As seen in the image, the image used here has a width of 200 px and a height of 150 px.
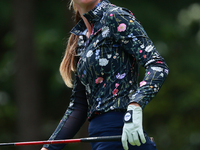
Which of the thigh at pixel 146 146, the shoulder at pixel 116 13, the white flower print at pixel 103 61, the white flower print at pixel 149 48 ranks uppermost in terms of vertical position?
the shoulder at pixel 116 13

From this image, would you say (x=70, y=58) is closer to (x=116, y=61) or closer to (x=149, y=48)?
(x=116, y=61)

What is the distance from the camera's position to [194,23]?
8211 mm

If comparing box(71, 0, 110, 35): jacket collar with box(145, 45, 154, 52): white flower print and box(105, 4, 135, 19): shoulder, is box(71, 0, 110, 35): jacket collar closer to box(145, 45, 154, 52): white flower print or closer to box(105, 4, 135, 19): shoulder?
box(105, 4, 135, 19): shoulder

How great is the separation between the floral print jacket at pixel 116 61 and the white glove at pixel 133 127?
2.5 inches

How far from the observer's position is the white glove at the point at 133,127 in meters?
1.91

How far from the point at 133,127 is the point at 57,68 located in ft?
17.2

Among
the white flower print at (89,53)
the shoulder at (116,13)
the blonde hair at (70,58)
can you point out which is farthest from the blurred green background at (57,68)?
the shoulder at (116,13)

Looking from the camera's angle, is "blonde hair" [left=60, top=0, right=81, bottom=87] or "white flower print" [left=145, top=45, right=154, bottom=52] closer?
"white flower print" [left=145, top=45, right=154, bottom=52]

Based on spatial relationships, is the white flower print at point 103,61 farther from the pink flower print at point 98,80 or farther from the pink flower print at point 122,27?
the pink flower print at point 122,27

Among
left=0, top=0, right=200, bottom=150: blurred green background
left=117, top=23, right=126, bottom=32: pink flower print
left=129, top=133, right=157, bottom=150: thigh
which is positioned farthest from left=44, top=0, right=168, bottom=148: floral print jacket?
left=0, top=0, right=200, bottom=150: blurred green background

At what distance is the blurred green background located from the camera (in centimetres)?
620

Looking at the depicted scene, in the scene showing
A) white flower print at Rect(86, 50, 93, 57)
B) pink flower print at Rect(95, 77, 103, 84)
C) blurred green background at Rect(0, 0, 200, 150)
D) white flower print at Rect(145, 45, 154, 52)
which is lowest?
blurred green background at Rect(0, 0, 200, 150)

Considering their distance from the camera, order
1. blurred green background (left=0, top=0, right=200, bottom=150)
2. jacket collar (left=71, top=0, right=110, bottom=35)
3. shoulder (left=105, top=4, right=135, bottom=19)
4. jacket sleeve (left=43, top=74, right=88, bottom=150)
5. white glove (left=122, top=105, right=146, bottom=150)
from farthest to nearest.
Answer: blurred green background (left=0, top=0, right=200, bottom=150)
jacket sleeve (left=43, top=74, right=88, bottom=150)
jacket collar (left=71, top=0, right=110, bottom=35)
shoulder (left=105, top=4, right=135, bottom=19)
white glove (left=122, top=105, right=146, bottom=150)

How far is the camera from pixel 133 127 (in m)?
1.91
